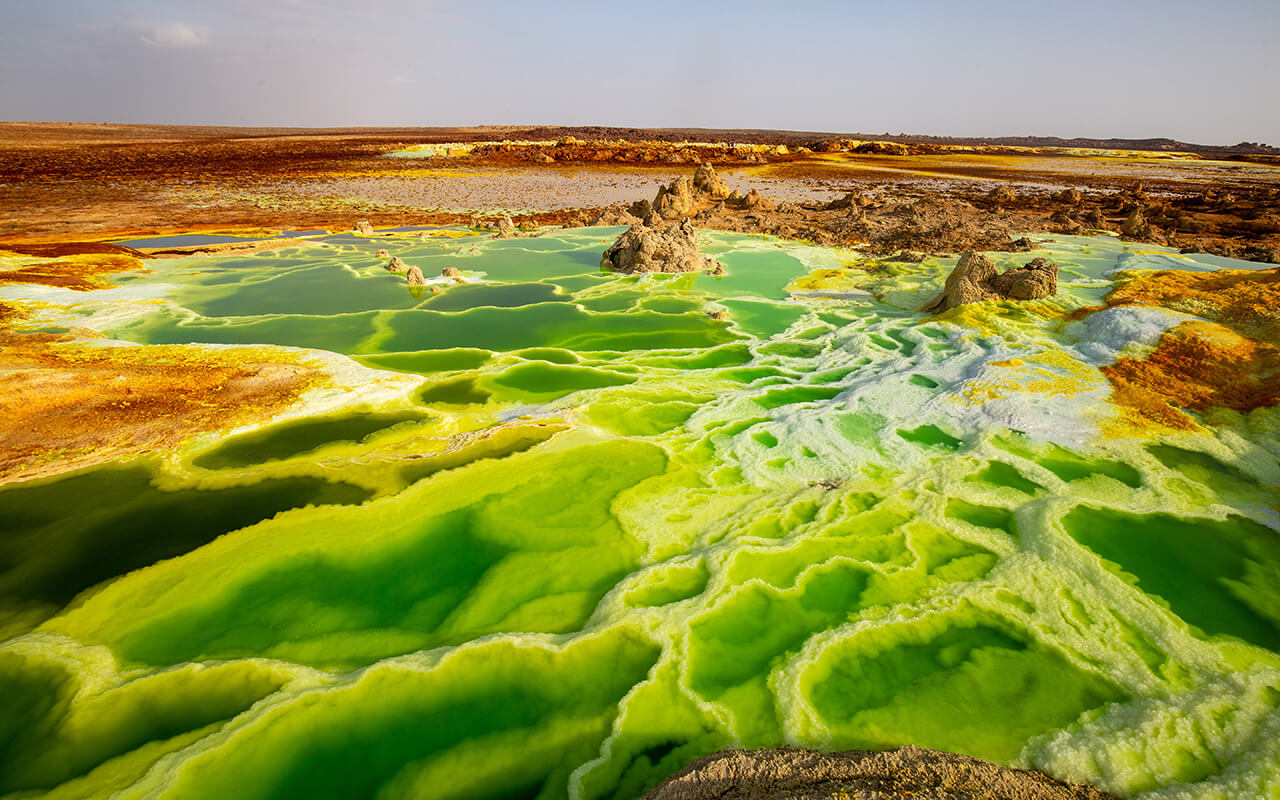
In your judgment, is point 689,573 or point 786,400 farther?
point 786,400

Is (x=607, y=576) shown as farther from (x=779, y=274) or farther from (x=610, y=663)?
(x=779, y=274)

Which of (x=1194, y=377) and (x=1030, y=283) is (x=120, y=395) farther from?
(x=1030, y=283)

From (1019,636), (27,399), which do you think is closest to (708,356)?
(1019,636)

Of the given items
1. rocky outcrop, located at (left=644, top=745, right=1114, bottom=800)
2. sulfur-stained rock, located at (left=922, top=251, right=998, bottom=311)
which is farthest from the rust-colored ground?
rocky outcrop, located at (left=644, top=745, right=1114, bottom=800)

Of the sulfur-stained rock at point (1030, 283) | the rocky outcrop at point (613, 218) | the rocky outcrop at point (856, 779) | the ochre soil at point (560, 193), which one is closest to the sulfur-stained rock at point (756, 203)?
the ochre soil at point (560, 193)

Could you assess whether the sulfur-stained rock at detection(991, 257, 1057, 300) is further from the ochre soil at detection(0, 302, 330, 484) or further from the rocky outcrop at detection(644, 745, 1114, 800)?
the ochre soil at detection(0, 302, 330, 484)
